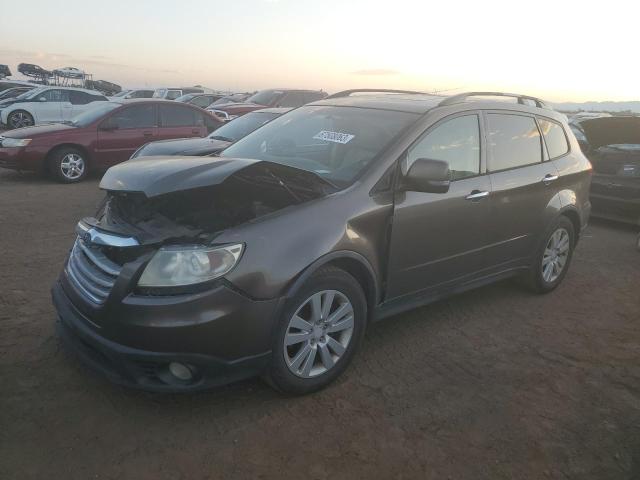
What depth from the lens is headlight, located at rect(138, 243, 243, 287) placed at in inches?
100

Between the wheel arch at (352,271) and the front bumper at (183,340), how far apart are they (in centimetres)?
18

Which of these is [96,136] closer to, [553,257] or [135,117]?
[135,117]

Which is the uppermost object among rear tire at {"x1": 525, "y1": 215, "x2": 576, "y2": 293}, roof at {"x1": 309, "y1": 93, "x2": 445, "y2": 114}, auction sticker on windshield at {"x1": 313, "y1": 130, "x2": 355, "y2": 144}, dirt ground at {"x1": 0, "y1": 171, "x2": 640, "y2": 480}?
roof at {"x1": 309, "y1": 93, "x2": 445, "y2": 114}

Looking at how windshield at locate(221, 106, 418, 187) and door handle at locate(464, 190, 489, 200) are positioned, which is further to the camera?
door handle at locate(464, 190, 489, 200)

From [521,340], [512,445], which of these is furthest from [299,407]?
[521,340]

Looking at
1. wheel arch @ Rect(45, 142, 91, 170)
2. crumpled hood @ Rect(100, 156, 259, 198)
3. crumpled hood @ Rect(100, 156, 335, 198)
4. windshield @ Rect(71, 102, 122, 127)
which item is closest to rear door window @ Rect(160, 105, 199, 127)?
windshield @ Rect(71, 102, 122, 127)

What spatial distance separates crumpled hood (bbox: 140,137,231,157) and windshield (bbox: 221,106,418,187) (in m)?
2.74

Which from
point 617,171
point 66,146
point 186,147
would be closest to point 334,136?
point 186,147

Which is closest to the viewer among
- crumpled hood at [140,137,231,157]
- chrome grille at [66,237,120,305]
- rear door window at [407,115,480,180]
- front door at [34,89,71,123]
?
chrome grille at [66,237,120,305]

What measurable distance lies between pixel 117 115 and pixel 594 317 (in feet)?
27.8

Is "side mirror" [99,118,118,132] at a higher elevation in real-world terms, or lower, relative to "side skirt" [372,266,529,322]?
higher

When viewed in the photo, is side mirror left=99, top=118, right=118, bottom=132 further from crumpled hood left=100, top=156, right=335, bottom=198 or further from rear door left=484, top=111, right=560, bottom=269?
rear door left=484, top=111, right=560, bottom=269

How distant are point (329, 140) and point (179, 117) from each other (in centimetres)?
732

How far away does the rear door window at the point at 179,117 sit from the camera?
10094 millimetres
